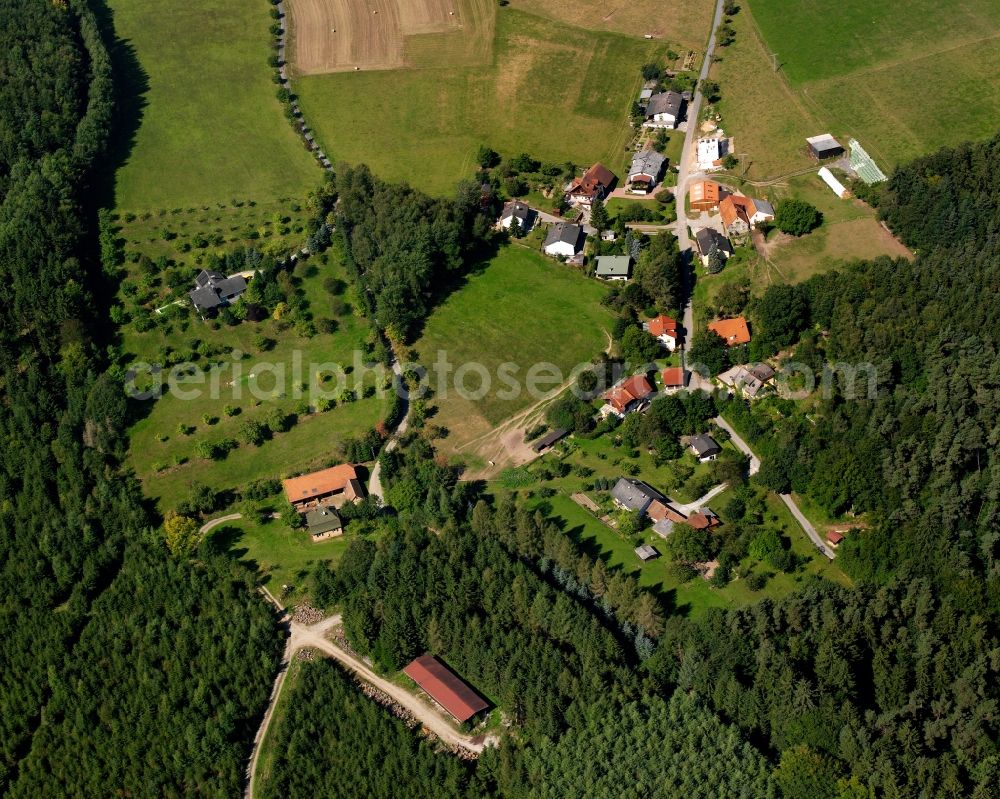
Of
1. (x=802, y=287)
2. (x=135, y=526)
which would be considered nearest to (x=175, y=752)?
(x=135, y=526)

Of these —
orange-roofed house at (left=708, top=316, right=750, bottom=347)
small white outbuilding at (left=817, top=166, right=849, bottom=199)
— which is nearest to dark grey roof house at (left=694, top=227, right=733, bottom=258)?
orange-roofed house at (left=708, top=316, right=750, bottom=347)

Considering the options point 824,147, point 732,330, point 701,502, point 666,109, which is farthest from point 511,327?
point 824,147

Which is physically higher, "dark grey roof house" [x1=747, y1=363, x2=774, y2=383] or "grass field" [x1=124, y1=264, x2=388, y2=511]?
"dark grey roof house" [x1=747, y1=363, x2=774, y2=383]

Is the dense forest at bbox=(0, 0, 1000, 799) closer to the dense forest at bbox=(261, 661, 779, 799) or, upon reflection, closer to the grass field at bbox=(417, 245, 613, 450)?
the dense forest at bbox=(261, 661, 779, 799)

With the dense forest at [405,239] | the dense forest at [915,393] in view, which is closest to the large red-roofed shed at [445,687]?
the dense forest at [915,393]

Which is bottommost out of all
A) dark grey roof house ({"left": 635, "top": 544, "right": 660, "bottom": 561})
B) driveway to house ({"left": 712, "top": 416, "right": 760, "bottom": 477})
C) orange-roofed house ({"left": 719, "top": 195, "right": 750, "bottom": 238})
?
dark grey roof house ({"left": 635, "top": 544, "right": 660, "bottom": 561})
